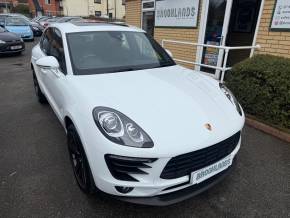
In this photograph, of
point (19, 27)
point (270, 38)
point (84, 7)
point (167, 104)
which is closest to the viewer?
point (167, 104)

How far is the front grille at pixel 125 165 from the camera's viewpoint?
1.68m

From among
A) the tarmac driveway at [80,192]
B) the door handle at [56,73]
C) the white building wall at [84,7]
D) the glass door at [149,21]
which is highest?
the white building wall at [84,7]

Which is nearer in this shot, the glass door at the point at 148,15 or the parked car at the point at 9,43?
the glass door at the point at 148,15

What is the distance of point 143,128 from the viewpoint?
176 cm

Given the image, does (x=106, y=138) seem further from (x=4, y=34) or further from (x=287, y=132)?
(x=4, y=34)

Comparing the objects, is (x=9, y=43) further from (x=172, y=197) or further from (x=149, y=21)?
(x=172, y=197)

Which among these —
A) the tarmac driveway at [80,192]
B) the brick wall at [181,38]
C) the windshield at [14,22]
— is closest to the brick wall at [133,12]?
the brick wall at [181,38]

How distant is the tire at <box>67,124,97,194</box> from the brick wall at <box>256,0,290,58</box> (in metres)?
4.35

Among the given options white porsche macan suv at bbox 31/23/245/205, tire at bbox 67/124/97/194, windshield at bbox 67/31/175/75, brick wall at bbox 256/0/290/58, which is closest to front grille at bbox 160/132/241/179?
white porsche macan suv at bbox 31/23/245/205

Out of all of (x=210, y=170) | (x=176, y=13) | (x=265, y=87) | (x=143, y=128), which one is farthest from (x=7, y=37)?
(x=210, y=170)

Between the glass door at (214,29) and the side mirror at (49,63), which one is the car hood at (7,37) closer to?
the glass door at (214,29)

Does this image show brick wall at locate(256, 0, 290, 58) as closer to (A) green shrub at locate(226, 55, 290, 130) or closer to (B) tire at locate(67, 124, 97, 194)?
(A) green shrub at locate(226, 55, 290, 130)

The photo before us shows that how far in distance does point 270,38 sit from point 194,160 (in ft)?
13.4

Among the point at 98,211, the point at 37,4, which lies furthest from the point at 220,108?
the point at 37,4
